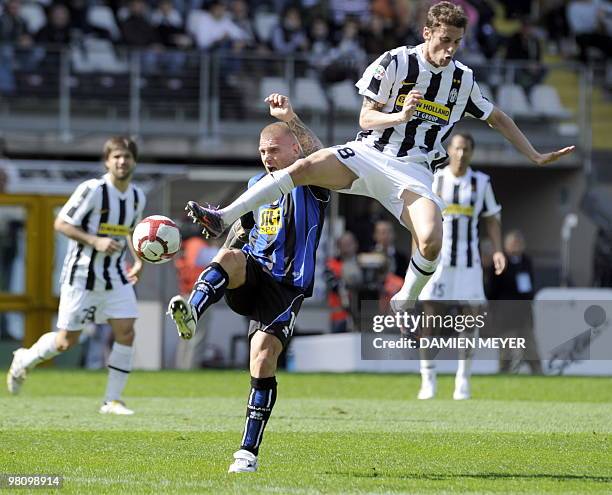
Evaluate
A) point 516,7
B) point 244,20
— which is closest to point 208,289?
point 244,20

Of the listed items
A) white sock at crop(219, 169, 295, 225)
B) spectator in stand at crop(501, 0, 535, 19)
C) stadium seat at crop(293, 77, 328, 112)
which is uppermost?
spectator in stand at crop(501, 0, 535, 19)

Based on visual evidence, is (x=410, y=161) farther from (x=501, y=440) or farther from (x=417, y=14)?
(x=417, y=14)

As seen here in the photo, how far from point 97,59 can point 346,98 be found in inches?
158

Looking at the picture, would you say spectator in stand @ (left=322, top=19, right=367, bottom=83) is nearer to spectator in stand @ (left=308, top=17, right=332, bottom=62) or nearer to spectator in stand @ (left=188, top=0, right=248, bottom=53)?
spectator in stand @ (left=308, top=17, right=332, bottom=62)

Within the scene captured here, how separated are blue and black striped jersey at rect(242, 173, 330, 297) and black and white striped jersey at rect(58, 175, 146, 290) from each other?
3806 millimetres

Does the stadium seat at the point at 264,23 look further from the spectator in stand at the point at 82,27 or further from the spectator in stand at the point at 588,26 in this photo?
the spectator in stand at the point at 588,26

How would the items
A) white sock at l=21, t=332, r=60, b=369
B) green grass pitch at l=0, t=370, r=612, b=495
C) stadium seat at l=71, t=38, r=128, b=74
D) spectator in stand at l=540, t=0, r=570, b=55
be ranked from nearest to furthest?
1. green grass pitch at l=0, t=370, r=612, b=495
2. white sock at l=21, t=332, r=60, b=369
3. stadium seat at l=71, t=38, r=128, b=74
4. spectator in stand at l=540, t=0, r=570, b=55

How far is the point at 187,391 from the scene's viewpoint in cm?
1368

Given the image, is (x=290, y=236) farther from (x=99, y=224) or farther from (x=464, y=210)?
(x=464, y=210)

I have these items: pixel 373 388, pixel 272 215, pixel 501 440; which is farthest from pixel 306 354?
pixel 272 215

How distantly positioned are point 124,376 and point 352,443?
9.96 feet

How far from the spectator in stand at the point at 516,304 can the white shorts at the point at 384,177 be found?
867cm

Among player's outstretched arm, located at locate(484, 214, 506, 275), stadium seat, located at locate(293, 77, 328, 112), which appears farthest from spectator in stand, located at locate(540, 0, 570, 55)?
player's outstretched arm, located at locate(484, 214, 506, 275)

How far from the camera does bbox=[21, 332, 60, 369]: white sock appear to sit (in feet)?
36.8
